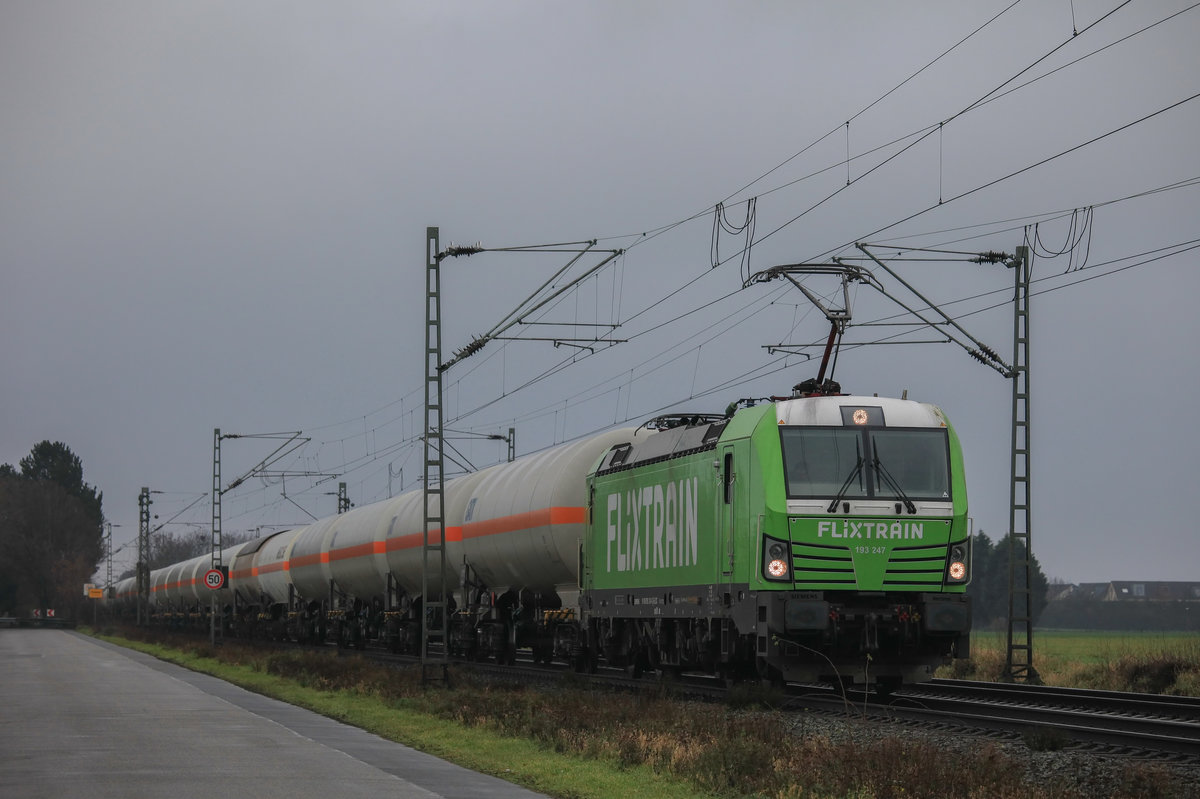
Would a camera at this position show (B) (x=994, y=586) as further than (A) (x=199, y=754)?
Yes

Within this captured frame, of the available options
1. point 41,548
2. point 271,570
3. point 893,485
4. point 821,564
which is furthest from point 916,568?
point 41,548

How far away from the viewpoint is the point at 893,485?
69.6ft

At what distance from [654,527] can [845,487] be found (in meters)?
5.14

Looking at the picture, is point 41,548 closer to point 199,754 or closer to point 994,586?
point 994,586

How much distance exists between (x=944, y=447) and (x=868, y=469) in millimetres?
1243

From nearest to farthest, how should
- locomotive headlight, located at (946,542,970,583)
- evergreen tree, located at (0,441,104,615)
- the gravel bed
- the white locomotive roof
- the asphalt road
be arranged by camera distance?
1. the gravel bed
2. the asphalt road
3. locomotive headlight, located at (946,542,970,583)
4. the white locomotive roof
5. evergreen tree, located at (0,441,104,615)

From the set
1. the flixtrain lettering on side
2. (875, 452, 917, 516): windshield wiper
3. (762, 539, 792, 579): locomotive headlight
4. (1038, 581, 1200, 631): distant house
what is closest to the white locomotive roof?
(875, 452, 917, 516): windshield wiper

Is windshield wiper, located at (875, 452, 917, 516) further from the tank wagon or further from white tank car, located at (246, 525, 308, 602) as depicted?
white tank car, located at (246, 525, 308, 602)

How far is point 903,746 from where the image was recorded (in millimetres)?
15016

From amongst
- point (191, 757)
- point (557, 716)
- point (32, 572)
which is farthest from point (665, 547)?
point (32, 572)

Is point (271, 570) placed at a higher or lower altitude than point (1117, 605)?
higher

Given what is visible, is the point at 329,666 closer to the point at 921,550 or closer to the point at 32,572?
the point at 921,550

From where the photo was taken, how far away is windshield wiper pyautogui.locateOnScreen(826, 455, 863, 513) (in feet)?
68.4

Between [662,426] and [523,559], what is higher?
[662,426]
